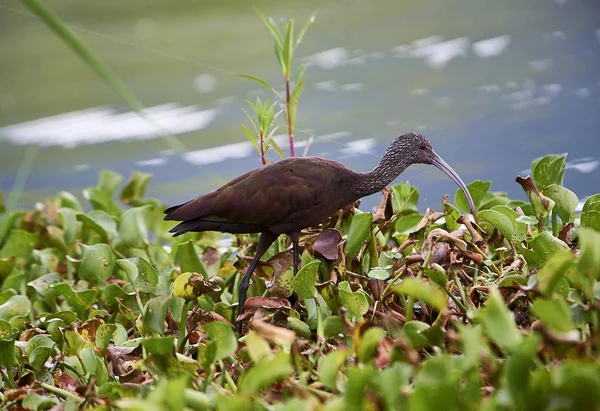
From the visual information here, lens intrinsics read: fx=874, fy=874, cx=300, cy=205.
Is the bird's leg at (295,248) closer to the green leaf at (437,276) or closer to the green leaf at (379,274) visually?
the green leaf at (379,274)

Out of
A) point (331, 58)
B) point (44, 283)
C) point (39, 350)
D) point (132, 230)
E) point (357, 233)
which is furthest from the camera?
point (331, 58)

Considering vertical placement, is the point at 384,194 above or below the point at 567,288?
above

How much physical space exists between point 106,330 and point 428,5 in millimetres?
5231

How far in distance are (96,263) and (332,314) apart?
4.49ft

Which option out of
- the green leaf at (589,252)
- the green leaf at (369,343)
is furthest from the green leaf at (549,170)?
the green leaf at (369,343)

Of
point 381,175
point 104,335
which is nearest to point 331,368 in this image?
point 104,335

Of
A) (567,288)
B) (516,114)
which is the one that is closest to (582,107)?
(516,114)

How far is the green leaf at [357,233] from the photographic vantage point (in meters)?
3.00

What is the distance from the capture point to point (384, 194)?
3299 millimetres

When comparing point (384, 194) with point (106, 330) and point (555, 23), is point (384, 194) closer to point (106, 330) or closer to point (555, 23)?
point (106, 330)

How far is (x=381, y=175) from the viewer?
11.6 feet

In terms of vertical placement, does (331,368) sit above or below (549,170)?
below

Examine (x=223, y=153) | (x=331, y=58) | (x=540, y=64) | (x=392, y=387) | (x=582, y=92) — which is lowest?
(x=392, y=387)

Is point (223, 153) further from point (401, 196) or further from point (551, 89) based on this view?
point (401, 196)
